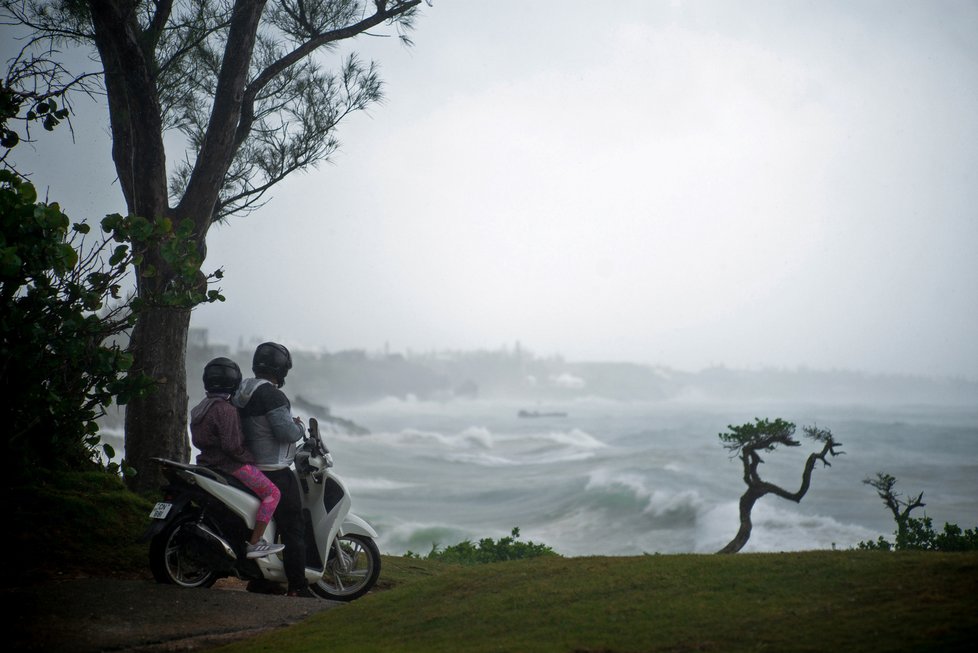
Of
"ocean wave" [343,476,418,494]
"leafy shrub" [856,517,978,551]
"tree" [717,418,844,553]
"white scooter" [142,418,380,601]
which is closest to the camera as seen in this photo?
"white scooter" [142,418,380,601]

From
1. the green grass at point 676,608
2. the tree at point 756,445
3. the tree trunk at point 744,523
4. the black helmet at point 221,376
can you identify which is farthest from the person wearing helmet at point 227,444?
the tree trunk at point 744,523

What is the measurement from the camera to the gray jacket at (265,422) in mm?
5641

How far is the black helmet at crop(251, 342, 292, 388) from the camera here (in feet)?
19.1

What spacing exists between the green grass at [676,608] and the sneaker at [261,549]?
0.83 metres

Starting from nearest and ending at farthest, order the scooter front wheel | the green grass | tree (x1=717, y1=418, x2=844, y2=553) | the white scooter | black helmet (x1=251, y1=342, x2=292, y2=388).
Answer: the green grass < the white scooter < black helmet (x1=251, y1=342, x2=292, y2=388) < the scooter front wheel < tree (x1=717, y1=418, x2=844, y2=553)

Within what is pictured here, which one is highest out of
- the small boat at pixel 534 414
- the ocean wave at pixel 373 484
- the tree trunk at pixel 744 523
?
the tree trunk at pixel 744 523

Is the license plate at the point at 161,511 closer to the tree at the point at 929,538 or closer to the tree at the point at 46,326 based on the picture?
the tree at the point at 46,326

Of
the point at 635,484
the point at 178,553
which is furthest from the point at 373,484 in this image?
the point at 178,553

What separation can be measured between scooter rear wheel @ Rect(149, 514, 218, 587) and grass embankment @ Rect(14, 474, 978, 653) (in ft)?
3.65

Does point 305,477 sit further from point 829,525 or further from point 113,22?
point 829,525

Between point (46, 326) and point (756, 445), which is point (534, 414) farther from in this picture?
point (46, 326)

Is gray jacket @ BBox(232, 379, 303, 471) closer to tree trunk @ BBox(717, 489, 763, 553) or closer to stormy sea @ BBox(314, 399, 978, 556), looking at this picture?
tree trunk @ BBox(717, 489, 763, 553)

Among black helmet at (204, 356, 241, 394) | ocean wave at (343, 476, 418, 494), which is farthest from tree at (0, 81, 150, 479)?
ocean wave at (343, 476, 418, 494)

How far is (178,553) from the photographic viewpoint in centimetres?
566
